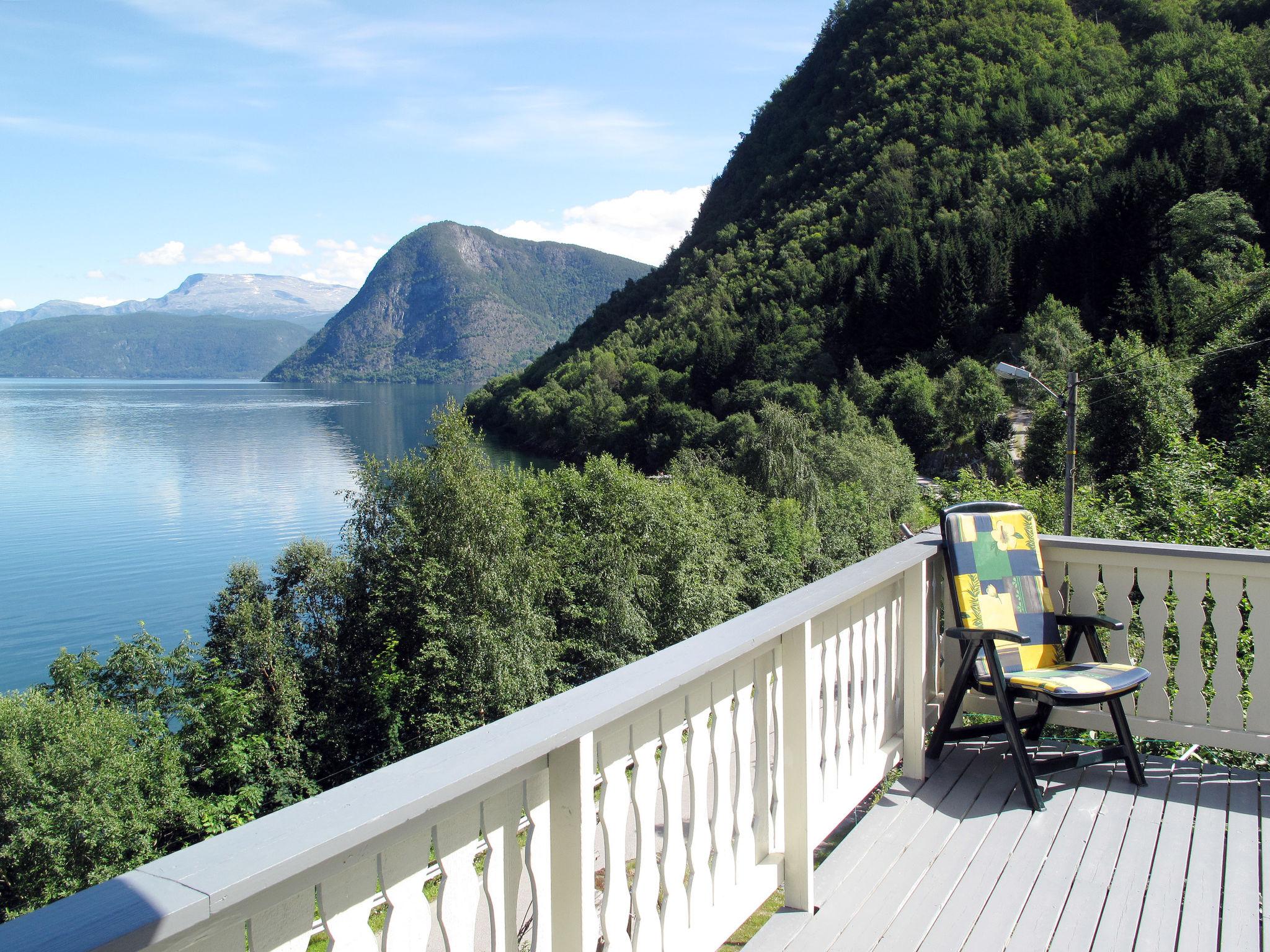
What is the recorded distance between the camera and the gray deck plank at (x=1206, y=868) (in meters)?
2.02

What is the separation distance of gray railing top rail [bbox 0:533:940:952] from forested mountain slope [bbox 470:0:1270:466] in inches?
1105

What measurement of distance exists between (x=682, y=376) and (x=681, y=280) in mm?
21852

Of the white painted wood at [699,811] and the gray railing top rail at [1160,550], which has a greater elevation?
the gray railing top rail at [1160,550]

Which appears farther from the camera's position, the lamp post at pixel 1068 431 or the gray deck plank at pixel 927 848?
the lamp post at pixel 1068 431

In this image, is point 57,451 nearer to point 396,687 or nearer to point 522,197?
point 522,197

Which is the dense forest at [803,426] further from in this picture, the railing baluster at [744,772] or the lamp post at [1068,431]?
the railing baluster at [744,772]

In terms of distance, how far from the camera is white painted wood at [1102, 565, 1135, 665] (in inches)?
120

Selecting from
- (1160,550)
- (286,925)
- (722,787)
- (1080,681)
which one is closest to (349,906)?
(286,925)

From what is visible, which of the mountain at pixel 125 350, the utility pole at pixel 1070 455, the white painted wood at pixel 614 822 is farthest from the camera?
the mountain at pixel 125 350

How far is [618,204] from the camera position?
13888cm

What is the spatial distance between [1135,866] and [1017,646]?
32.4 inches

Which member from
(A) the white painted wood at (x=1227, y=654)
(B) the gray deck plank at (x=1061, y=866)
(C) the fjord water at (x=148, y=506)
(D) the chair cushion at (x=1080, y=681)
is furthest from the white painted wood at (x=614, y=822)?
(C) the fjord water at (x=148, y=506)

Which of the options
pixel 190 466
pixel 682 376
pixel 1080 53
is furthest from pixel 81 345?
pixel 1080 53

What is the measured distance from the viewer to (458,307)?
164000mm
